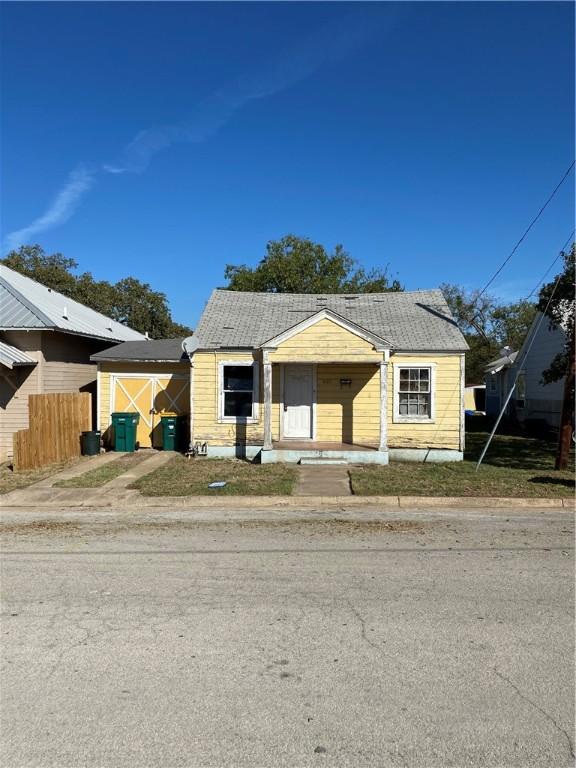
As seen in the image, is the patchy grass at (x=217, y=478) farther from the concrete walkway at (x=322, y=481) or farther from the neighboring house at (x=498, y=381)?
the neighboring house at (x=498, y=381)

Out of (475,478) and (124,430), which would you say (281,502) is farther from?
(124,430)

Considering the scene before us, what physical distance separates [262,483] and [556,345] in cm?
1619

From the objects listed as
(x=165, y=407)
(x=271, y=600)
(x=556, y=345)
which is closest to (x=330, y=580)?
(x=271, y=600)

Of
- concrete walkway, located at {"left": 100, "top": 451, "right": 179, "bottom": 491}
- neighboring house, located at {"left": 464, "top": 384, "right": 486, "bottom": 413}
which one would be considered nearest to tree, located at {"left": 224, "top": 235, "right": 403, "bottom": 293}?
neighboring house, located at {"left": 464, "top": 384, "right": 486, "bottom": 413}

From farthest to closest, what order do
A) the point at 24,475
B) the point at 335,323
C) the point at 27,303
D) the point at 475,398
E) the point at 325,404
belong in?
the point at 475,398
the point at 27,303
the point at 325,404
the point at 335,323
the point at 24,475

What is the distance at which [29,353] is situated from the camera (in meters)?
16.4

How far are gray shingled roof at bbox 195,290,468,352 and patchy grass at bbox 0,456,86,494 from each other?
4.89 meters

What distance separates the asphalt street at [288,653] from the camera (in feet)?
10.2

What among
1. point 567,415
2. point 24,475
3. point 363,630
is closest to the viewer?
point 363,630

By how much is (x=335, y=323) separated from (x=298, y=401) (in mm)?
2742

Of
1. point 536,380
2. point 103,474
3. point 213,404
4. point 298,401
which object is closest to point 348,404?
point 298,401

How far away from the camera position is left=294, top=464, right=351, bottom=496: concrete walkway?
35.2ft

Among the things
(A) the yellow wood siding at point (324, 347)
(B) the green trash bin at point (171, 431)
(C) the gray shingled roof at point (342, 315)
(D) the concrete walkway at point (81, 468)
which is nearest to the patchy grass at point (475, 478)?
(A) the yellow wood siding at point (324, 347)

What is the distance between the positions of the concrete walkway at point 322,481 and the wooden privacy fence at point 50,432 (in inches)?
256
